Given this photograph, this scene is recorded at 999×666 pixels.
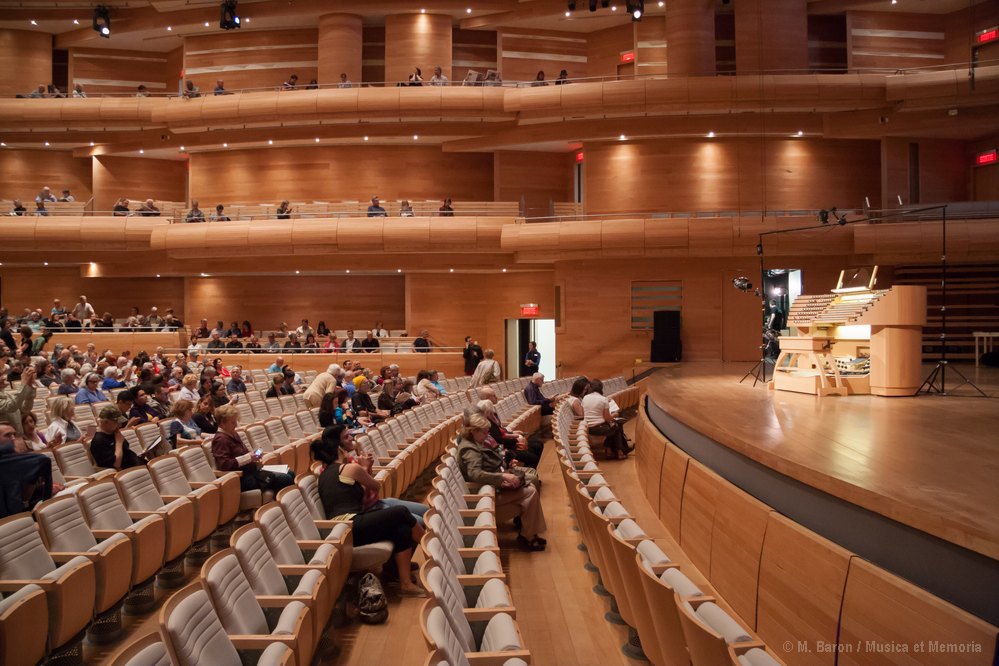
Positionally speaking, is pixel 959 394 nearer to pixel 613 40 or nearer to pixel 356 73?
pixel 613 40

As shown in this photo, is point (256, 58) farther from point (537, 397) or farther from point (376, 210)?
point (537, 397)

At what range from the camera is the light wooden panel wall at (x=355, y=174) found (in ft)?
59.9

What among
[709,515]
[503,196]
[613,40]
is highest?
[613,40]

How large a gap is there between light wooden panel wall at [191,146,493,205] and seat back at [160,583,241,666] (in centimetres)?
1648

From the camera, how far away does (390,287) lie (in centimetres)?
1928

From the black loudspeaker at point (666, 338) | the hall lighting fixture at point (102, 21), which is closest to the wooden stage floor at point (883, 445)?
the black loudspeaker at point (666, 338)

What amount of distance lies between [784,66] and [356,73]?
9.44 meters

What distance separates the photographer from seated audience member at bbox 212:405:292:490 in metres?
4.94

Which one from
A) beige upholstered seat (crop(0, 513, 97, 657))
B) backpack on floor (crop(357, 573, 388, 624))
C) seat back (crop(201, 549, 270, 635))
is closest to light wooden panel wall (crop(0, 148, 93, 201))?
beige upholstered seat (crop(0, 513, 97, 657))

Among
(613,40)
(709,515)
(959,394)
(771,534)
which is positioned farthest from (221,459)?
(613,40)

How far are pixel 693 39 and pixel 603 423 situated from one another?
35.0ft

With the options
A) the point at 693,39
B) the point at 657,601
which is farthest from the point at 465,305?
the point at 657,601

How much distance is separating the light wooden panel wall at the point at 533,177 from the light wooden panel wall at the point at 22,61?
489 inches

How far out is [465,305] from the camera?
18156 mm
